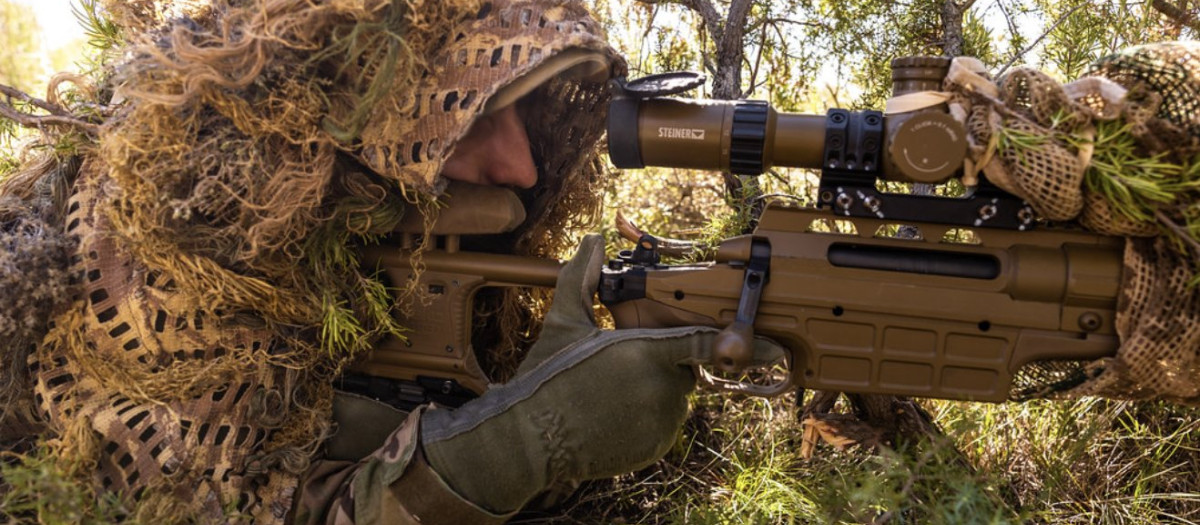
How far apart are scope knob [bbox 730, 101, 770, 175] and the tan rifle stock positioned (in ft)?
0.48

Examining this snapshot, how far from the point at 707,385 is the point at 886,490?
1.79 feet

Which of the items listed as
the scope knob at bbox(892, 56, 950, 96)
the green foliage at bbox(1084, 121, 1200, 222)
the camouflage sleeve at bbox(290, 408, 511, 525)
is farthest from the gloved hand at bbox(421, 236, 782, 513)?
the green foliage at bbox(1084, 121, 1200, 222)

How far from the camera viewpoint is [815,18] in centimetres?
329

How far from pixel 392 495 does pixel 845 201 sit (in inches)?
50.9

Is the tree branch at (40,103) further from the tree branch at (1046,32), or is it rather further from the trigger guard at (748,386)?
the tree branch at (1046,32)

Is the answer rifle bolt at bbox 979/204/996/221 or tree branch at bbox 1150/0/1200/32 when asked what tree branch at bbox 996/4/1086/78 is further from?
rifle bolt at bbox 979/204/996/221

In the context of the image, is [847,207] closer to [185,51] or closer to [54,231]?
[185,51]

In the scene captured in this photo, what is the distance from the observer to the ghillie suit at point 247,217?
2.02 meters

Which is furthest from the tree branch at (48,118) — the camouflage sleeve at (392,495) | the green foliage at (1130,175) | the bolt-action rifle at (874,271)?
the green foliage at (1130,175)

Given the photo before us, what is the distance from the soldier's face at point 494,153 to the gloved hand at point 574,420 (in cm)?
51

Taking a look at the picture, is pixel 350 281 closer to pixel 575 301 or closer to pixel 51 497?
pixel 575 301

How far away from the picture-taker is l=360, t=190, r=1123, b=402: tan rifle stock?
6.74 ft

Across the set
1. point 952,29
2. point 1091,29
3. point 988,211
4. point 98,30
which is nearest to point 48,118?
point 98,30

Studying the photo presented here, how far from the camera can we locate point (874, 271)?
213cm
